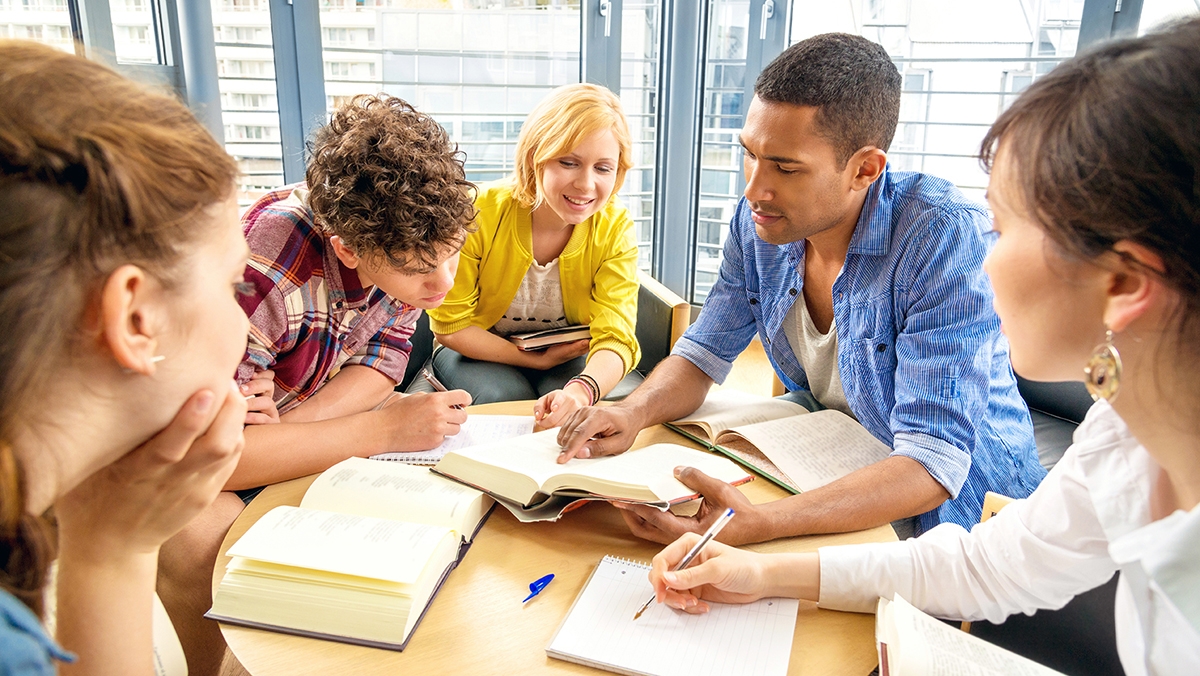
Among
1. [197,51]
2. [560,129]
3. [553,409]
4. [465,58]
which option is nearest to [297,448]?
[553,409]

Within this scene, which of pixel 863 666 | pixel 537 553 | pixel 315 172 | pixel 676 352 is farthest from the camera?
pixel 676 352

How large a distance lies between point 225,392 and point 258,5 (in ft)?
8.41

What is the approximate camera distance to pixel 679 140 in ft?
11.6

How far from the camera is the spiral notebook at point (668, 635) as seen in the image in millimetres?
784

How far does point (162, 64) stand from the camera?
2.68 metres

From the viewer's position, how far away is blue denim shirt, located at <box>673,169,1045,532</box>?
122 centimetres

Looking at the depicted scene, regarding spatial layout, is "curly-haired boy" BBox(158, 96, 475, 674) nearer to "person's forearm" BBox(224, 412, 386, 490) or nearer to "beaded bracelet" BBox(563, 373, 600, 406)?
"person's forearm" BBox(224, 412, 386, 490)

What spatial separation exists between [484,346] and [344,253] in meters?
→ 0.83

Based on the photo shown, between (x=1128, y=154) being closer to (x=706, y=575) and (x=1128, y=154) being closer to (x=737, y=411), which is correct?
(x=706, y=575)

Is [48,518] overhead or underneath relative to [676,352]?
overhead

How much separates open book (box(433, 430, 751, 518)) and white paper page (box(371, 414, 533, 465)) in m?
0.09

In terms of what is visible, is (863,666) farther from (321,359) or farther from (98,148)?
(321,359)

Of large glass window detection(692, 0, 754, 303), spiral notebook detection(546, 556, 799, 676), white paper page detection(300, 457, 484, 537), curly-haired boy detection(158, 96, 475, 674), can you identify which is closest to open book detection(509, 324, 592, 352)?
curly-haired boy detection(158, 96, 475, 674)

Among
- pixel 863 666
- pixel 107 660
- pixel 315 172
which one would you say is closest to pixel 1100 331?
pixel 863 666
